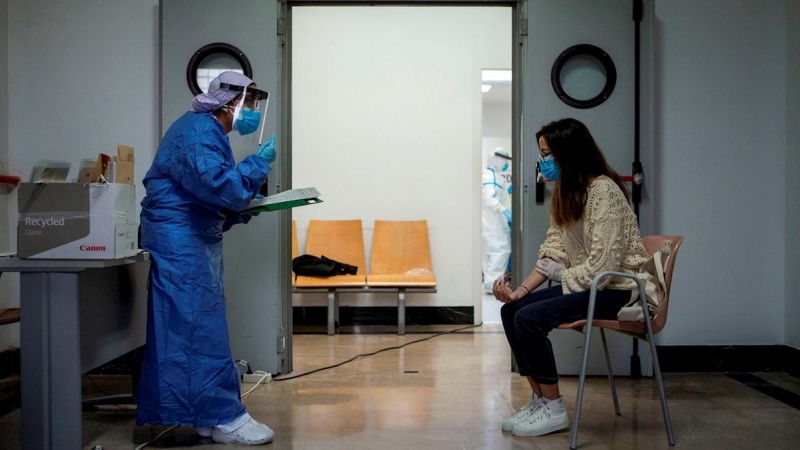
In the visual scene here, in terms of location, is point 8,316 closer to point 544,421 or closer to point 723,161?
point 544,421

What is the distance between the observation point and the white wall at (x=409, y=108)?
5633 millimetres

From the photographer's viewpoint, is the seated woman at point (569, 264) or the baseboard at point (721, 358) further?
the baseboard at point (721, 358)

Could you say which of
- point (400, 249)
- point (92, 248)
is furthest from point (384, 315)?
point (92, 248)

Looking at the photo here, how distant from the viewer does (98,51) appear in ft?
12.3

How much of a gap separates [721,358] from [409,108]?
2956 mm

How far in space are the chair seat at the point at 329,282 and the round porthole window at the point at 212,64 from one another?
1.94m

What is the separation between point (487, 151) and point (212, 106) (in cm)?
716

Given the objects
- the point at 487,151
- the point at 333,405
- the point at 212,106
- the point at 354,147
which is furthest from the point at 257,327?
the point at 487,151

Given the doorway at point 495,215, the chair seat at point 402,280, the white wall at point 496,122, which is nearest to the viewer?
the chair seat at point 402,280

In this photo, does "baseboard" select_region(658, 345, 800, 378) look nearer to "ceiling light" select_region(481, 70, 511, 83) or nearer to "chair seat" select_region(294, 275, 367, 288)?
"chair seat" select_region(294, 275, 367, 288)

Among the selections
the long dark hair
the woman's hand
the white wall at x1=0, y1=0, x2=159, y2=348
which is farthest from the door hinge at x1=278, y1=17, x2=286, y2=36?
the woman's hand

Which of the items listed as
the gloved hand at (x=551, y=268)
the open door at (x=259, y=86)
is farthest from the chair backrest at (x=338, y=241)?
the gloved hand at (x=551, y=268)

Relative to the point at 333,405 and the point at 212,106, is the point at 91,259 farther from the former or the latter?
the point at 333,405

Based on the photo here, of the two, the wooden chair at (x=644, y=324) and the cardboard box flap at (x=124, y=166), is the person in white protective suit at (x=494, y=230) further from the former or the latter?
the cardboard box flap at (x=124, y=166)
